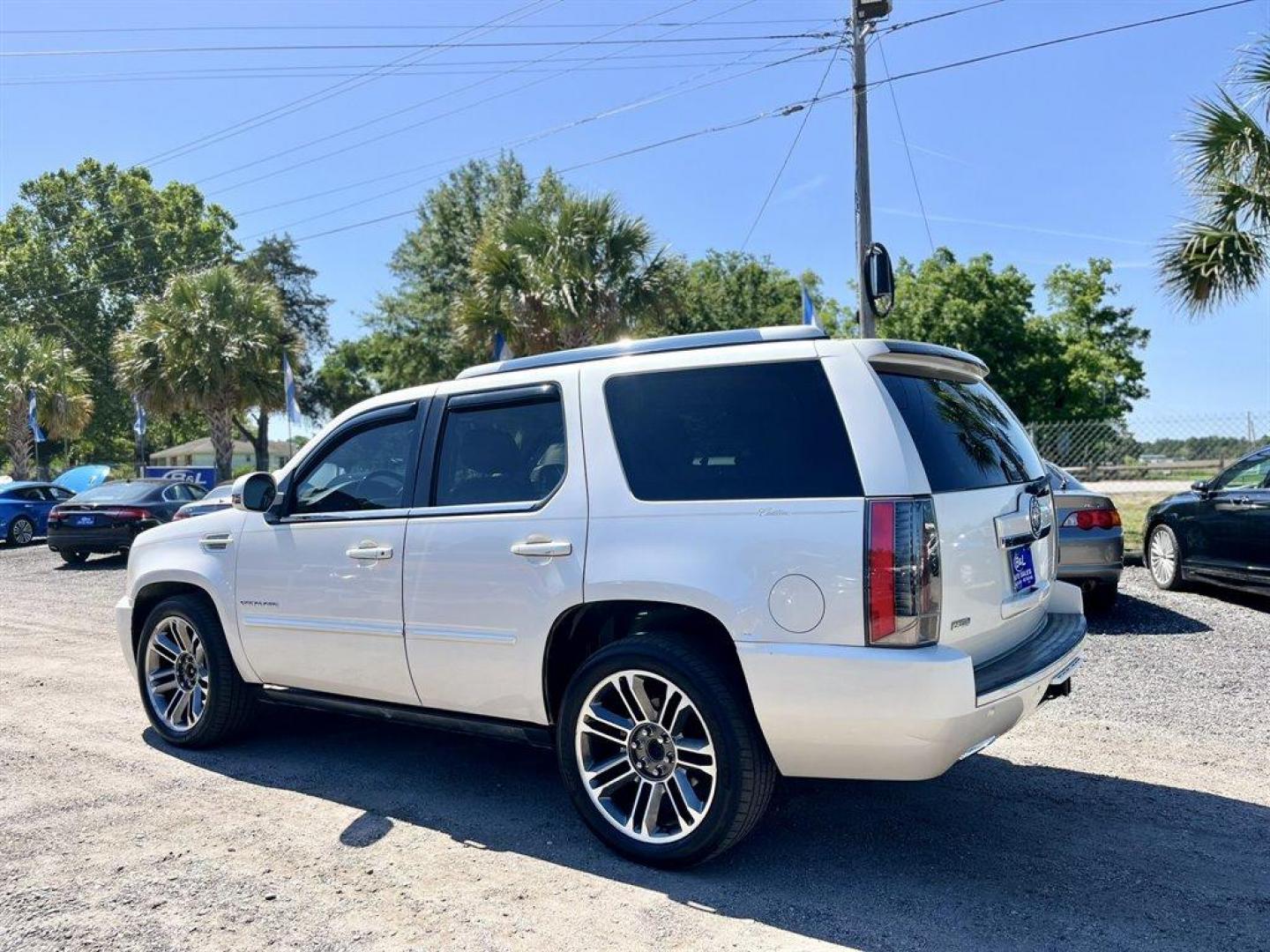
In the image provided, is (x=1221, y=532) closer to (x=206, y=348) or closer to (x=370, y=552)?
(x=370, y=552)

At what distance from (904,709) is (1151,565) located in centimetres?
800

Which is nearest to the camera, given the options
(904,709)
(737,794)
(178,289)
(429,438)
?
(904,709)

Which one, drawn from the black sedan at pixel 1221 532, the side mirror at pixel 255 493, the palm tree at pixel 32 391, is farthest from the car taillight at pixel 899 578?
the palm tree at pixel 32 391

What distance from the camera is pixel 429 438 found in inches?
182

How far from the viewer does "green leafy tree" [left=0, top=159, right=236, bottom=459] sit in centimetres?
4919

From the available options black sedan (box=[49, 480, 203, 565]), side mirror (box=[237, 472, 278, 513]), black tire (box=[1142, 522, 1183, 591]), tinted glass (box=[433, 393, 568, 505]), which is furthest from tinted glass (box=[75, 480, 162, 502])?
black tire (box=[1142, 522, 1183, 591])

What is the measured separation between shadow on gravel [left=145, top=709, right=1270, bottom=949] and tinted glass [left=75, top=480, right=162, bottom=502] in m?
13.0

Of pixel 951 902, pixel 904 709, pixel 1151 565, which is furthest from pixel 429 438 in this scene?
pixel 1151 565

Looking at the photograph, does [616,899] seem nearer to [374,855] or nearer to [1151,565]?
[374,855]

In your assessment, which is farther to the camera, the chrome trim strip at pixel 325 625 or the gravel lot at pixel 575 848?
the chrome trim strip at pixel 325 625

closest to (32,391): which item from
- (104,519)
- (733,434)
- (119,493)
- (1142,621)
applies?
(119,493)

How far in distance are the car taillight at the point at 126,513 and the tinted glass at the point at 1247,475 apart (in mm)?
15627

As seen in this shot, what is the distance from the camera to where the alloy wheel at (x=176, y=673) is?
212 inches

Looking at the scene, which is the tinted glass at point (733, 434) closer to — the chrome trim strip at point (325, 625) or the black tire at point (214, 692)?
the chrome trim strip at point (325, 625)
